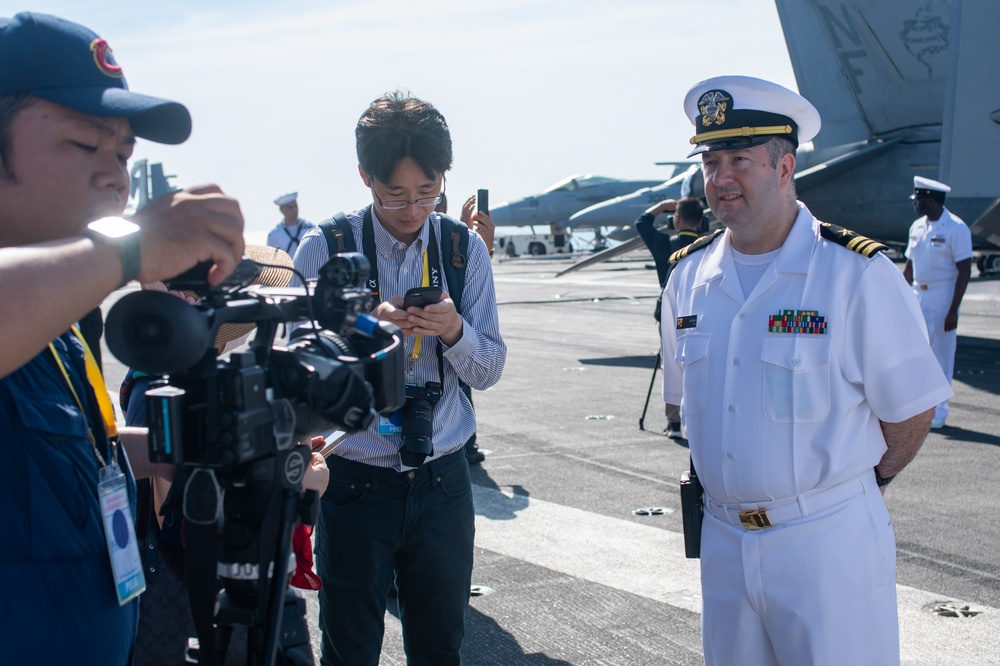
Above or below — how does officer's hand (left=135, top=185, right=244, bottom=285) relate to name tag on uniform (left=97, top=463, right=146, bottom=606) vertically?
above

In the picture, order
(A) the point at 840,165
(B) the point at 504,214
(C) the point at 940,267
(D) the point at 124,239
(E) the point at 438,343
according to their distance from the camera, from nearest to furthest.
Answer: (D) the point at 124,239 → (E) the point at 438,343 → (C) the point at 940,267 → (A) the point at 840,165 → (B) the point at 504,214

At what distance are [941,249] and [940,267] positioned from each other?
0.19 metres

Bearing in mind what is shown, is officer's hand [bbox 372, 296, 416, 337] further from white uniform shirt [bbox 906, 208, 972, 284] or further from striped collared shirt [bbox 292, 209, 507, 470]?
white uniform shirt [bbox 906, 208, 972, 284]

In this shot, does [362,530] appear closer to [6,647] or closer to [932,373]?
[6,647]

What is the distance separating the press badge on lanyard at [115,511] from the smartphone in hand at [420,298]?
1.05 meters

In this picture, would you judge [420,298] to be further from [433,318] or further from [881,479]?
[881,479]

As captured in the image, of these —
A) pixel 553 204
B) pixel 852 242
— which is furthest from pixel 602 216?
pixel 852 242

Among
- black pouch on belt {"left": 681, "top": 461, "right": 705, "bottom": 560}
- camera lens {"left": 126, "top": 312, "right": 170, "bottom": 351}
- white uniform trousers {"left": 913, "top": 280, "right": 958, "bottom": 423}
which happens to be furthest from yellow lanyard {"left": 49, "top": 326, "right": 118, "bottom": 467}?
white uniform trousers {"left": 913, "top": 280, "right": 958, "bottom": 423}

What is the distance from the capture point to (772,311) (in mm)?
2768

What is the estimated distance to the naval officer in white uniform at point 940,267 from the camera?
9.62 metres

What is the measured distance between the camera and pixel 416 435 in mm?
2805

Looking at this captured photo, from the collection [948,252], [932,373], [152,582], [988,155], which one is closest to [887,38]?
[988,155]

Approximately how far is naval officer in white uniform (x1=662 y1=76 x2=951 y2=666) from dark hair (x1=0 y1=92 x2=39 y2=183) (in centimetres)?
192

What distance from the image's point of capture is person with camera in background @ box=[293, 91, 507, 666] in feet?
9.55
